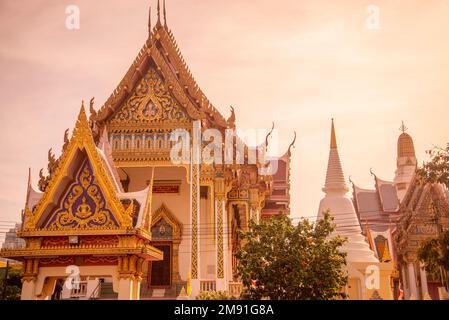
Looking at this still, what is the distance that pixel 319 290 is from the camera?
11117 millimetres

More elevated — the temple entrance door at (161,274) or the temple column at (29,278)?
the temple entrance door at (161,274)

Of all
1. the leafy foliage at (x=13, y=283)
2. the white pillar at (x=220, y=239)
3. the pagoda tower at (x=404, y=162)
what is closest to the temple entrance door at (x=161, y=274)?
the white pillar at (x=220, y=239)

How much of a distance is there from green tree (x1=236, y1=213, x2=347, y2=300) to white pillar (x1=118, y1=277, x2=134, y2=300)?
280 centimetres

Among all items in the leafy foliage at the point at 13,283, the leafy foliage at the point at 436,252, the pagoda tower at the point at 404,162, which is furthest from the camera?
the pagoda tower at the point at 404,162

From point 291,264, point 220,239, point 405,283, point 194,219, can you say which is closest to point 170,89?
point 194,219

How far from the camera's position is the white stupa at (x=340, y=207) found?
19086 millimetres

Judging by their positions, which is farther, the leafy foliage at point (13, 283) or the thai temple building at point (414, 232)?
the leafy foliage at point (13, 283)

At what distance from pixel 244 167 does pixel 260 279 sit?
8.20 m

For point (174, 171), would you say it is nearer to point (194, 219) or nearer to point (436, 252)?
point (194, 219)

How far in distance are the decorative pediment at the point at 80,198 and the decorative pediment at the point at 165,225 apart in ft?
32.8

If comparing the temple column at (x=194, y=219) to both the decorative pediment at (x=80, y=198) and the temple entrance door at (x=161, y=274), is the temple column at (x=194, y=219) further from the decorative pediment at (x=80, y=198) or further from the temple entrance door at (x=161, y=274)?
the decorative pediment at (x=80, y=198)

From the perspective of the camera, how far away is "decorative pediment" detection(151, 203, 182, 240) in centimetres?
1986

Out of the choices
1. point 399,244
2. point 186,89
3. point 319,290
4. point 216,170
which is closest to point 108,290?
point 216,170
